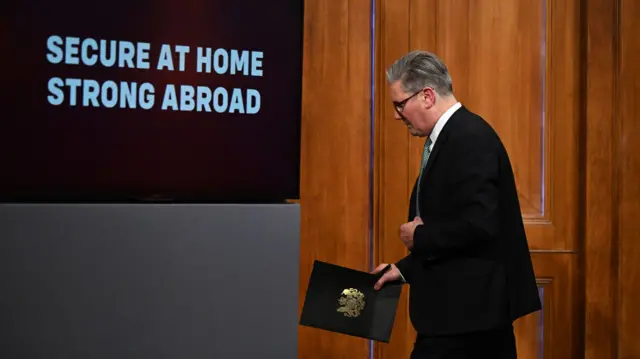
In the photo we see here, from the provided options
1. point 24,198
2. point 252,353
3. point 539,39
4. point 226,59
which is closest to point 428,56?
point 226,59

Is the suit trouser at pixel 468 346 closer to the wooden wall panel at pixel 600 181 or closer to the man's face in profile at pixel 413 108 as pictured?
the man's face in profile at pixel 413 108

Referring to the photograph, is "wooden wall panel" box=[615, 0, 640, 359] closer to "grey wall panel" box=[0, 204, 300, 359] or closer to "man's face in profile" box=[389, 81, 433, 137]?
"man's face in profile" box=[389, 81, 433, 137]

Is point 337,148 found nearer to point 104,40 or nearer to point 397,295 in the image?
point 397,295

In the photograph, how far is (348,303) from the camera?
1964mm

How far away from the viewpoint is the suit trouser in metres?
1.90

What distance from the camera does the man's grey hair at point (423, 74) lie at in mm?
1980

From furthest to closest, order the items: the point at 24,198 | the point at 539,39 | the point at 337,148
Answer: the point at 539,39
the point at 337,148
the point at 24,198

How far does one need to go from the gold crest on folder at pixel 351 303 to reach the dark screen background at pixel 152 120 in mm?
317

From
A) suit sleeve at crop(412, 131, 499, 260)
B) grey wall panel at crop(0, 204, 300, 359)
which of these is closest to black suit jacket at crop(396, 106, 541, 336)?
suit sleeve at crop(412, 131, 499, 260)

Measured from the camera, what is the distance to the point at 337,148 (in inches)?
119

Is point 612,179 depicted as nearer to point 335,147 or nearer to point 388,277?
point 335,147

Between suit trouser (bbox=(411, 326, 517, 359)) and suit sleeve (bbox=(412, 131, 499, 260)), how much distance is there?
0.24m

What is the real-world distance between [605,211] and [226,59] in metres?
2.18

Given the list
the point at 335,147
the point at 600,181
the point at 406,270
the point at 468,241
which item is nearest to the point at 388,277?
the point at 406,270
